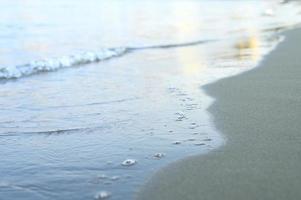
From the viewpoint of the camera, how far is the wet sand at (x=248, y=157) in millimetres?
4020

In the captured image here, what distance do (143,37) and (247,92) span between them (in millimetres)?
11683

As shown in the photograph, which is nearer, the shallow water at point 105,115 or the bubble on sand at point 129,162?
the shallow water at point 105,115

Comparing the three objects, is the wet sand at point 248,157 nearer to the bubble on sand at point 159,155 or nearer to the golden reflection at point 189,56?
the bubble on sand at point 159,155

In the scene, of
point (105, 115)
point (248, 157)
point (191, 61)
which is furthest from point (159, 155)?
point (191, 61)

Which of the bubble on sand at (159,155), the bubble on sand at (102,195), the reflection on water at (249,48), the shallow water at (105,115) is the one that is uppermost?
the bubble on sand at (102,195)

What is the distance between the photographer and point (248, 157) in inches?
185

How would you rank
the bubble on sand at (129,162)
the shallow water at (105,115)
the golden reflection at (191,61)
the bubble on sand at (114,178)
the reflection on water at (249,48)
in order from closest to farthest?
the bubble on sand at (114,178) < the shallow water at (105,115) < the bubble on sand at (129,162) < the golden reflection at (191,61) < the reflection on water at (249,48)

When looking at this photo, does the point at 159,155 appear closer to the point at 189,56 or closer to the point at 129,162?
the point at 129,162

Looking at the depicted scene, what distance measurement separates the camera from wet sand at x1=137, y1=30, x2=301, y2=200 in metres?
4.02

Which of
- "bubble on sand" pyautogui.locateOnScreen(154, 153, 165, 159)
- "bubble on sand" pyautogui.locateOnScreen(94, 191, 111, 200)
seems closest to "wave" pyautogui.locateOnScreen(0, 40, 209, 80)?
"bubble on sand" pyautogui.locateOnScreen(154, 153, 165, 159)

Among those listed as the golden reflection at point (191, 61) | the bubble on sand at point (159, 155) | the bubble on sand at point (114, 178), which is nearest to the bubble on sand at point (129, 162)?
the bubble on sand at point (159, 155)

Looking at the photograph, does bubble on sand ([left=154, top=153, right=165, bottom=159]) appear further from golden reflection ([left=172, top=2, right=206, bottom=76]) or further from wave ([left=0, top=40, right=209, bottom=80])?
wave ([left=0, top=40, right=209, bottom=80])

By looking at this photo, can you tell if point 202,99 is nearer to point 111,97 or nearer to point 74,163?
point 111,97

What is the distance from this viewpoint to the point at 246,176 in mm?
4258
